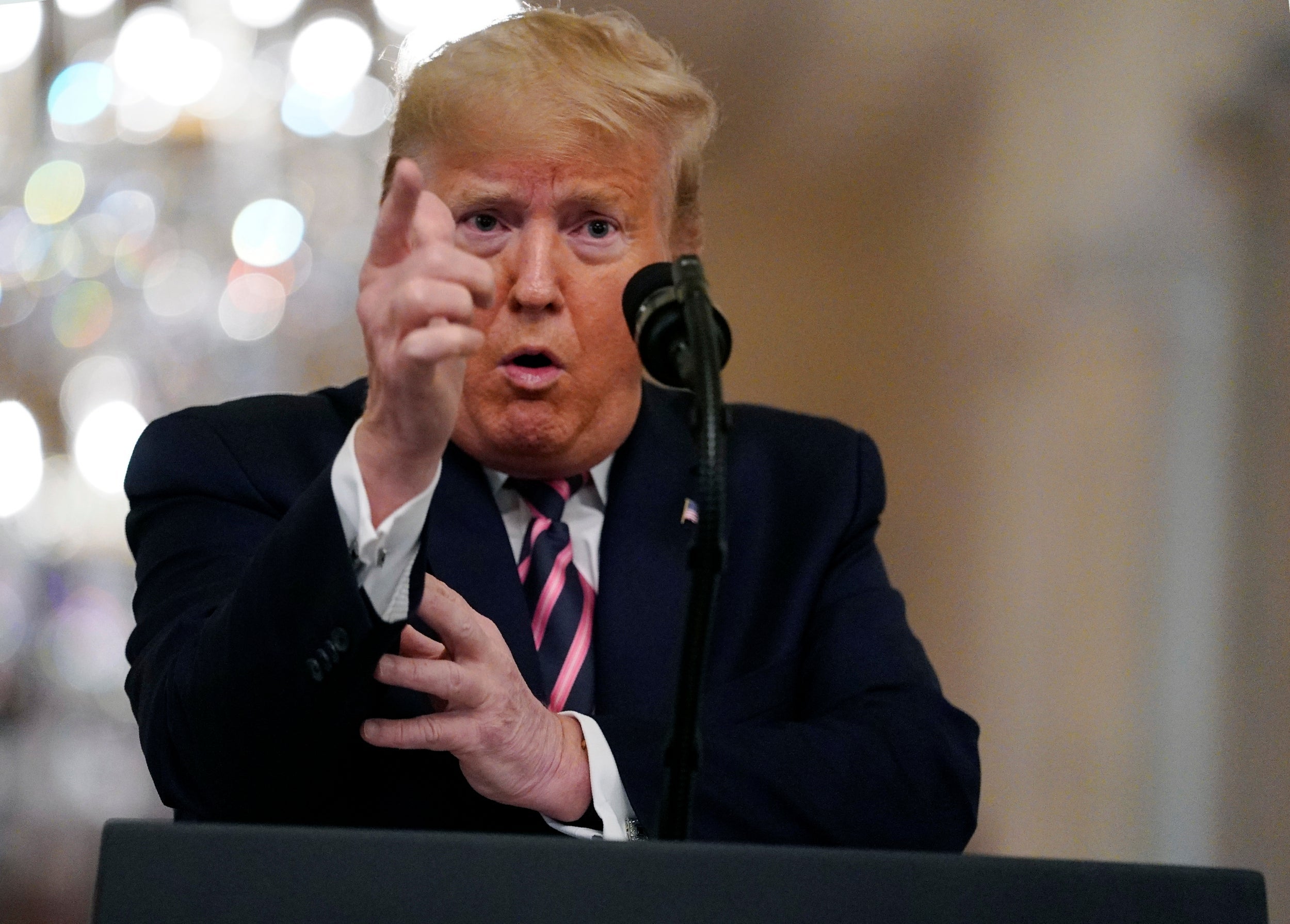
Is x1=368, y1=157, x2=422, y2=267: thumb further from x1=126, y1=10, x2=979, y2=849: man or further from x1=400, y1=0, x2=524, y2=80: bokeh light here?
x1=400, y1=0, x2=524, y2=80: bokeh light

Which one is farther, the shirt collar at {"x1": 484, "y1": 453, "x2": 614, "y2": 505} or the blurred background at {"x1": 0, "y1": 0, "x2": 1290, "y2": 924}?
the blurred background at {"x1": 0, "y1": 0, "x2": 1290, "y2": 924}

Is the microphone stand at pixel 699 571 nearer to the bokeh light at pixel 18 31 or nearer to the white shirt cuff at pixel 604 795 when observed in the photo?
the white shirt cuff at pixel 604 795

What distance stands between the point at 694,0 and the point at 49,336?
57.3 inches

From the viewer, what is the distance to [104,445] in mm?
2689

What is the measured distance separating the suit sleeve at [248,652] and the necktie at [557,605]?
0.24m

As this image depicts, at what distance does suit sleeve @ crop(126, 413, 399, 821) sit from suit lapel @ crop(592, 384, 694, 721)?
0.29m

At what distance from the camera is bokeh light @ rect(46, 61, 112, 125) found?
2.79m

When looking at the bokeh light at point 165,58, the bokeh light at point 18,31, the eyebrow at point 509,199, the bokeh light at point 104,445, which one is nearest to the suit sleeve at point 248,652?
the eyebrow at point 509,199

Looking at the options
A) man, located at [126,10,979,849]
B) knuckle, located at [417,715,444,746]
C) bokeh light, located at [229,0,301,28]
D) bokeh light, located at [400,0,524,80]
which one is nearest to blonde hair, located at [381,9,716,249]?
man, located at [126,10,979,849]

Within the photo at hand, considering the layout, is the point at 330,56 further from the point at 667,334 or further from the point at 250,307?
the point at 667,334

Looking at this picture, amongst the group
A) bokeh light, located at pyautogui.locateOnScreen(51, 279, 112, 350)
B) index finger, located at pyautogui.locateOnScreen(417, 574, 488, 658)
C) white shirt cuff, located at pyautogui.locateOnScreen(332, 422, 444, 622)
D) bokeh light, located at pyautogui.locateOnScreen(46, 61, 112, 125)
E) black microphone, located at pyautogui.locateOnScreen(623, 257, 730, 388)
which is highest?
bokeh light, located at pyautogui.locateOnScreen(46, 61, 112, 125)

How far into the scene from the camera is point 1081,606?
2.60 metres

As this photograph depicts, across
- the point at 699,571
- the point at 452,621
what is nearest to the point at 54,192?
the point at 452,621

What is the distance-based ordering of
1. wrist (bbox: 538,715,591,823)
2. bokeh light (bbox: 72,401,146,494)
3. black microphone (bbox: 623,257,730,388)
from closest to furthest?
black microphone (bbox: 623,257,730,388) < wrist (bbox: 538,715,591,823) < bokeh light (bbox: 72,401,146,494)
